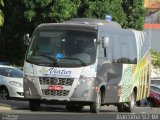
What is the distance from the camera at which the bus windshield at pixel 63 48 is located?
18750mm

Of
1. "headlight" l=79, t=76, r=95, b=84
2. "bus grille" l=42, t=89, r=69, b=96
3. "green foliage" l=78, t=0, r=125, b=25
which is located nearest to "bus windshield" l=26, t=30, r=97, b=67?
"headlight" l=79, t=76, r=95, b=84

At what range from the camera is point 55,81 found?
61.4 feet

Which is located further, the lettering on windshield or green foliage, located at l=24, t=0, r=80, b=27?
green foliage, located at l=24, t=0, r=80, b=27

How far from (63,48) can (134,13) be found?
87.2ft

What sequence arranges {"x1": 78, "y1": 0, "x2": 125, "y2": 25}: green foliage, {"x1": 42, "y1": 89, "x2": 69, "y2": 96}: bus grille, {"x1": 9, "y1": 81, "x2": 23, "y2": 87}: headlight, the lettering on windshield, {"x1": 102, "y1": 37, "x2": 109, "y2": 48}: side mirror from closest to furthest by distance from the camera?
the lettering on windshield → {"x1": 42, "y1": 89, "x2": 69, "y2": 96}: bus grille → {"x1": 102, "y1": 37, "x2": 109, "y2": 48}: side mirror → {"x1": 9, "y1": 81, "x2": 23, "y2": 87}: headlight → {"x1": 78, "y1": 0, "x2": 125, "y2": 25}: green foliage

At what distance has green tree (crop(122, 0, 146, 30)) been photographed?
44906 millimetres

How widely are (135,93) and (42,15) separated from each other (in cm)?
1805

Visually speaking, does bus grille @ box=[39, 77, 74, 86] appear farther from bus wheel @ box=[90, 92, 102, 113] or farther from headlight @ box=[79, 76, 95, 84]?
bus wheel @ box=[90, 92, 102, 113]

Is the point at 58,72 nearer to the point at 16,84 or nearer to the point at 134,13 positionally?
the point at 16,84

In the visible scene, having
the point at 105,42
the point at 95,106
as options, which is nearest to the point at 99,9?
the point at 105,42

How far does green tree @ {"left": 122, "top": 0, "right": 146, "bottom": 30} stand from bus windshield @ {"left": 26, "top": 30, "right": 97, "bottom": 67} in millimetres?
25860

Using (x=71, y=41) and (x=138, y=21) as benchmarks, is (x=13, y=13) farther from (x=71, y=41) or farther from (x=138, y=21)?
(x=71, y=41)

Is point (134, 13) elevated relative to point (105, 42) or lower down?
lower down

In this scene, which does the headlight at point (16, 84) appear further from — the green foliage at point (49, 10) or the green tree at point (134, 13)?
the green tree at point (134, 13)
